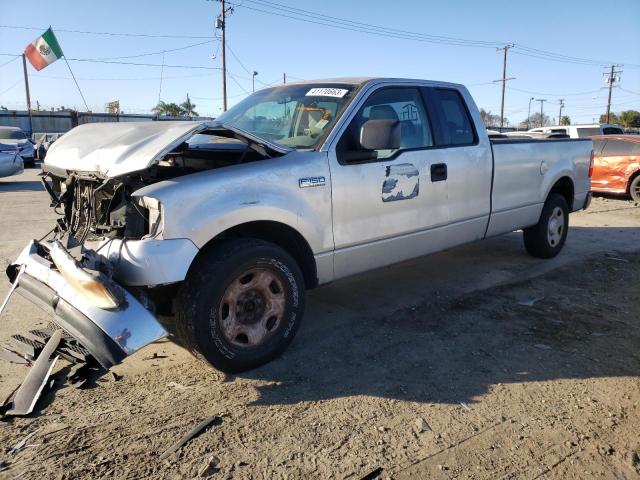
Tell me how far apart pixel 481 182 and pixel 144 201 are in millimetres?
3346

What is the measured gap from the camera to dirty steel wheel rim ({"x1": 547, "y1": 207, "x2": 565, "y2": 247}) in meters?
6.46

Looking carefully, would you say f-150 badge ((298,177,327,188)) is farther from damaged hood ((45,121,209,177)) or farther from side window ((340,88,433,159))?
damaged hood ((45,121,209,177))

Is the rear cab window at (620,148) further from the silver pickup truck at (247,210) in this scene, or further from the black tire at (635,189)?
the silver pickup truck at (247,210)

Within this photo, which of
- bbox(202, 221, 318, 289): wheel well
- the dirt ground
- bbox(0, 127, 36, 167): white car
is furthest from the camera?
bbox(0, 127, 36, 167): white car

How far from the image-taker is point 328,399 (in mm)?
3156

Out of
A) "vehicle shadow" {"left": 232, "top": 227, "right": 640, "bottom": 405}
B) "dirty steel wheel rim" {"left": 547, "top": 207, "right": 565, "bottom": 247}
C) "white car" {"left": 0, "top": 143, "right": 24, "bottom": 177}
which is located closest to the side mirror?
"vehicle shadow" {"left": 232, "top": 227, "right": 640, "bottom": 405}

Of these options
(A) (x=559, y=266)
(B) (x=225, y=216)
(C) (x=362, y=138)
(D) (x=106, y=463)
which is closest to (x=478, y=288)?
(A) (x=559, y=266)

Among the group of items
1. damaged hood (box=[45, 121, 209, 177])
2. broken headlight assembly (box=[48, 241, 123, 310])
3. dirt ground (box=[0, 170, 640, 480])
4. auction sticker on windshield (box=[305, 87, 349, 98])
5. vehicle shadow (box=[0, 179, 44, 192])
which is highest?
auction sticker on windshield (box=[305, 87, 349, 98])

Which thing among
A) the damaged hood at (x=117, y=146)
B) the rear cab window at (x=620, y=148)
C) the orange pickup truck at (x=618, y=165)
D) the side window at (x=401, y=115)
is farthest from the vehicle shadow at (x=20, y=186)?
the rear cab window at (x=620, y=148)

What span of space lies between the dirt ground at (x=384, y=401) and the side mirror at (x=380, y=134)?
148 centimetres

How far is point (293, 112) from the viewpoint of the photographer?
172 inches

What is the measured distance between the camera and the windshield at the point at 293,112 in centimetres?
405

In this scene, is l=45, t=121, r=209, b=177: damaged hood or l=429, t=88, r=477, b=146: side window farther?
l=429, t=88, r=477, b=146: side window

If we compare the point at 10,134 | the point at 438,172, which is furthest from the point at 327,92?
the point at 10,134
